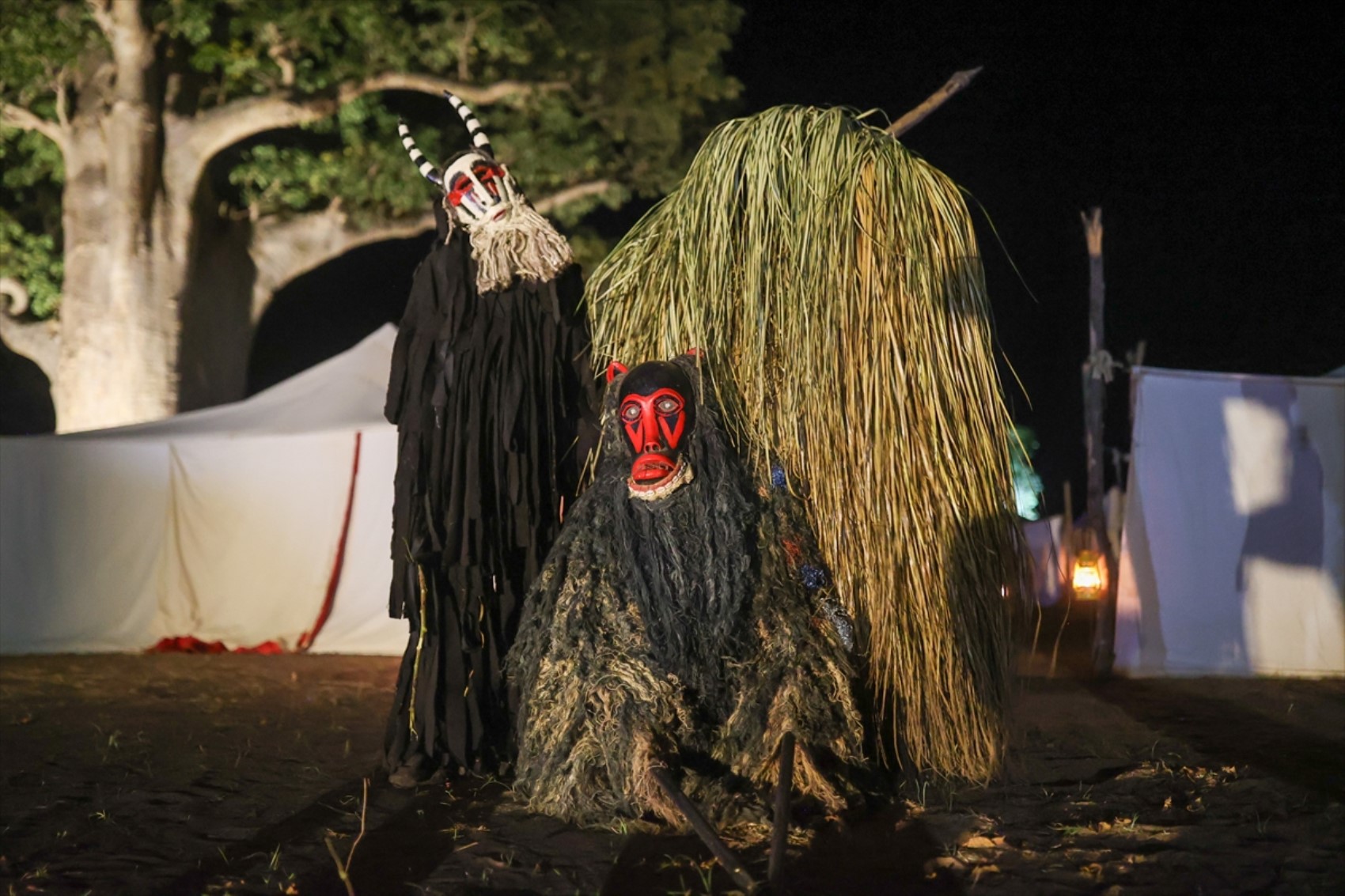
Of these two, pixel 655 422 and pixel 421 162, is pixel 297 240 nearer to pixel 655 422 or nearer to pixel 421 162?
pixel 421 162

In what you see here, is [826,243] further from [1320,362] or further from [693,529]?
[1320,362]

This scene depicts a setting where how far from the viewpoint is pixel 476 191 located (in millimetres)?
4645

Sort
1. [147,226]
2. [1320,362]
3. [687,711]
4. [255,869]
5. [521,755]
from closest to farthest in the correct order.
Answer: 1. [255,869]
2. [687,711]
3. [521,755]
4. [147,226]
5. [1320,362]

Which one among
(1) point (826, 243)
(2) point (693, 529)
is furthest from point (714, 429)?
(1) point (826, 243)

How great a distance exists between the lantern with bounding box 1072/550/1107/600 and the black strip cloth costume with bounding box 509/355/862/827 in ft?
14.5

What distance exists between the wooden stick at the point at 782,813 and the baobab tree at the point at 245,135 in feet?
30.5

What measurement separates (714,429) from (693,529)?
355 millimetres

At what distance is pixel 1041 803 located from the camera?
4238mm

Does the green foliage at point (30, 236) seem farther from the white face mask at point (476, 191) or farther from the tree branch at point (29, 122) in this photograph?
the white face mask at point (476, 191)

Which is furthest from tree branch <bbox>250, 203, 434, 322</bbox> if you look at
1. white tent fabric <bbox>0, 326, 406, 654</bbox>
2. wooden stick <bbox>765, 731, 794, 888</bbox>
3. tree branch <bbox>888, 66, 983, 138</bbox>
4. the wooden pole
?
wooden stick <bbox>765, 731, 794, 888</bbox>

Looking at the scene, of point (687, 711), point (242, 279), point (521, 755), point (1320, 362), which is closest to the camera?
point (687, 711)

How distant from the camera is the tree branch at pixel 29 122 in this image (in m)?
11.5

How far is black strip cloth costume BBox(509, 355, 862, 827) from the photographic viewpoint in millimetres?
3887

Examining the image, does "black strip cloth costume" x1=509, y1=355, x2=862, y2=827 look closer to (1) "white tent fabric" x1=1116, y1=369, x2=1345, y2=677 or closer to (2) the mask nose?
(2) the mask nose
